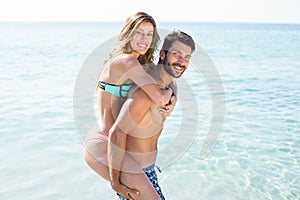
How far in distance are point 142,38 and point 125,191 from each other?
1.01 meters

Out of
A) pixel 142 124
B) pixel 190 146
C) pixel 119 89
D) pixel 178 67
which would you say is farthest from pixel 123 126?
pixel 190 146

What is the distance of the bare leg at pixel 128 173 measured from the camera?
2.27 m

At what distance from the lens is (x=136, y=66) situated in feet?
7.60

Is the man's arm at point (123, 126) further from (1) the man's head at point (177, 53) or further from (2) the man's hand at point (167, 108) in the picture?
(1) the man's head at point (177, 53)

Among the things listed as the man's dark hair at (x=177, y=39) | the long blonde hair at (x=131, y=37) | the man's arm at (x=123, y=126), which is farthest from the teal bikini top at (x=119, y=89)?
→ the man's dark hair at (x=177, y=39)

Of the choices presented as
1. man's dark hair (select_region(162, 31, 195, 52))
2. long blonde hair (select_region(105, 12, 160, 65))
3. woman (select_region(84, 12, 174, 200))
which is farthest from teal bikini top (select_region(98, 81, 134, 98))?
man's dark hair (select_region(162, 31, 195, 52))

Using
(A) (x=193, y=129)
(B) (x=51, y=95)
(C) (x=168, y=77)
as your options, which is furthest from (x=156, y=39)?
(B) (x=51, y=95)

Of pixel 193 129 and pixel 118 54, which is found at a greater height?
pixel 118 54

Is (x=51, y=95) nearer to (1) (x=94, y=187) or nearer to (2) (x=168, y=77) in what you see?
(1) (x=94, y=187)

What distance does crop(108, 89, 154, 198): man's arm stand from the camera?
2.15m

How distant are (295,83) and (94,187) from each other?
7956 millimetres

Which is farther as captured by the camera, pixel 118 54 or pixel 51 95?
pixel 51 95

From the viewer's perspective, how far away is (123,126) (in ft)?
7.07

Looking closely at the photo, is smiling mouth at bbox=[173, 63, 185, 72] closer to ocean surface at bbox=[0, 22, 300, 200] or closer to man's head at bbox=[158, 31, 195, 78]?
man's head at bbox=[158, 31, 195, 78]
